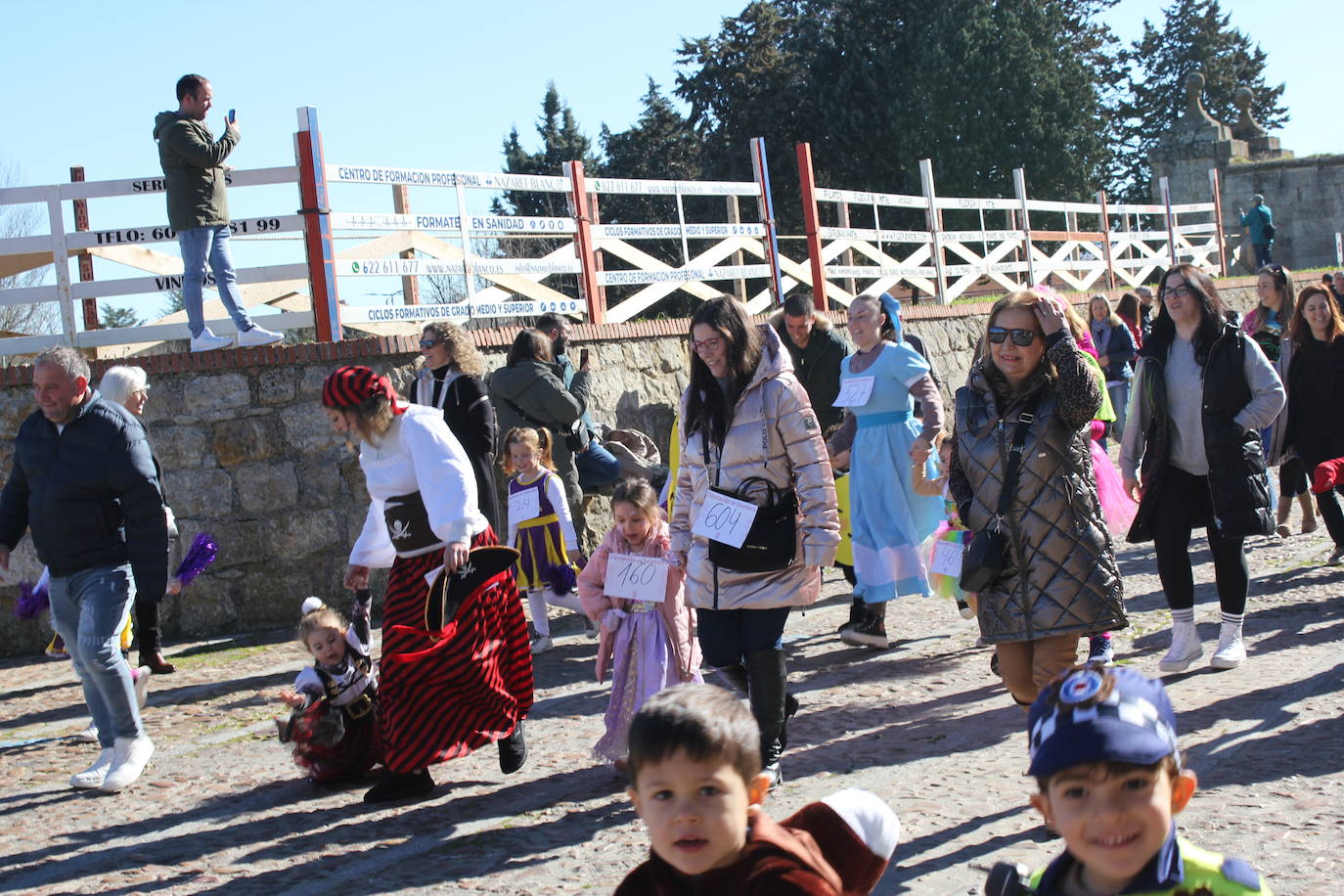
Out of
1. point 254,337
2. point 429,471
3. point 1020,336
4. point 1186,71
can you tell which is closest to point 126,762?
point 429,471

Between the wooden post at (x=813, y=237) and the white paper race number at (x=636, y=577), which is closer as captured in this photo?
the white paper race number at (x=636, y=577)

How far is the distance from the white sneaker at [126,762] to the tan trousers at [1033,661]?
347cm

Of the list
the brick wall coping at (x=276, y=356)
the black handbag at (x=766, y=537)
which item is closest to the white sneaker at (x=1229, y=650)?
the black handbag at (x=766, y=537)

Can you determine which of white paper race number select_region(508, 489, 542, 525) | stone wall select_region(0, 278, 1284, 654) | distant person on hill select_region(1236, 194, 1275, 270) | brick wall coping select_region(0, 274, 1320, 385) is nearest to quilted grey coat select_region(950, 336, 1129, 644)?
white paper race number select_region(508, 489, 542, 525)

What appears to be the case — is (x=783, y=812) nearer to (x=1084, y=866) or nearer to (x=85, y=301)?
(x=1084, y=866)

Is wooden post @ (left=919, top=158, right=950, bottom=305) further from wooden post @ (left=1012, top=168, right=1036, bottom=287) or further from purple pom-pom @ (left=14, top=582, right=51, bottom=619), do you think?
purple pom-pom @ (left=14, top=582, right=51, bottom=619)

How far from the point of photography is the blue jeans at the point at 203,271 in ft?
30.8

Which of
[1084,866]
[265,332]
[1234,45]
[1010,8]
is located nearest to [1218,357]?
[1084,866]

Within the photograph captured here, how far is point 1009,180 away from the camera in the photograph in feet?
111

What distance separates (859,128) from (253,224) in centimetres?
2567

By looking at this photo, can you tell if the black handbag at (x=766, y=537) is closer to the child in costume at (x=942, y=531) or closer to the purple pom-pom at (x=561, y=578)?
the child in costume at (x=942, y=531)

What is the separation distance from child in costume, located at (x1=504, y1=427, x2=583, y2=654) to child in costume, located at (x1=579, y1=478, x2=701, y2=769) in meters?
2.36

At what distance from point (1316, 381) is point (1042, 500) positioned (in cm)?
442

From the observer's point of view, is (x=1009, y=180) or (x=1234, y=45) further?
(x=1234, y=45)
